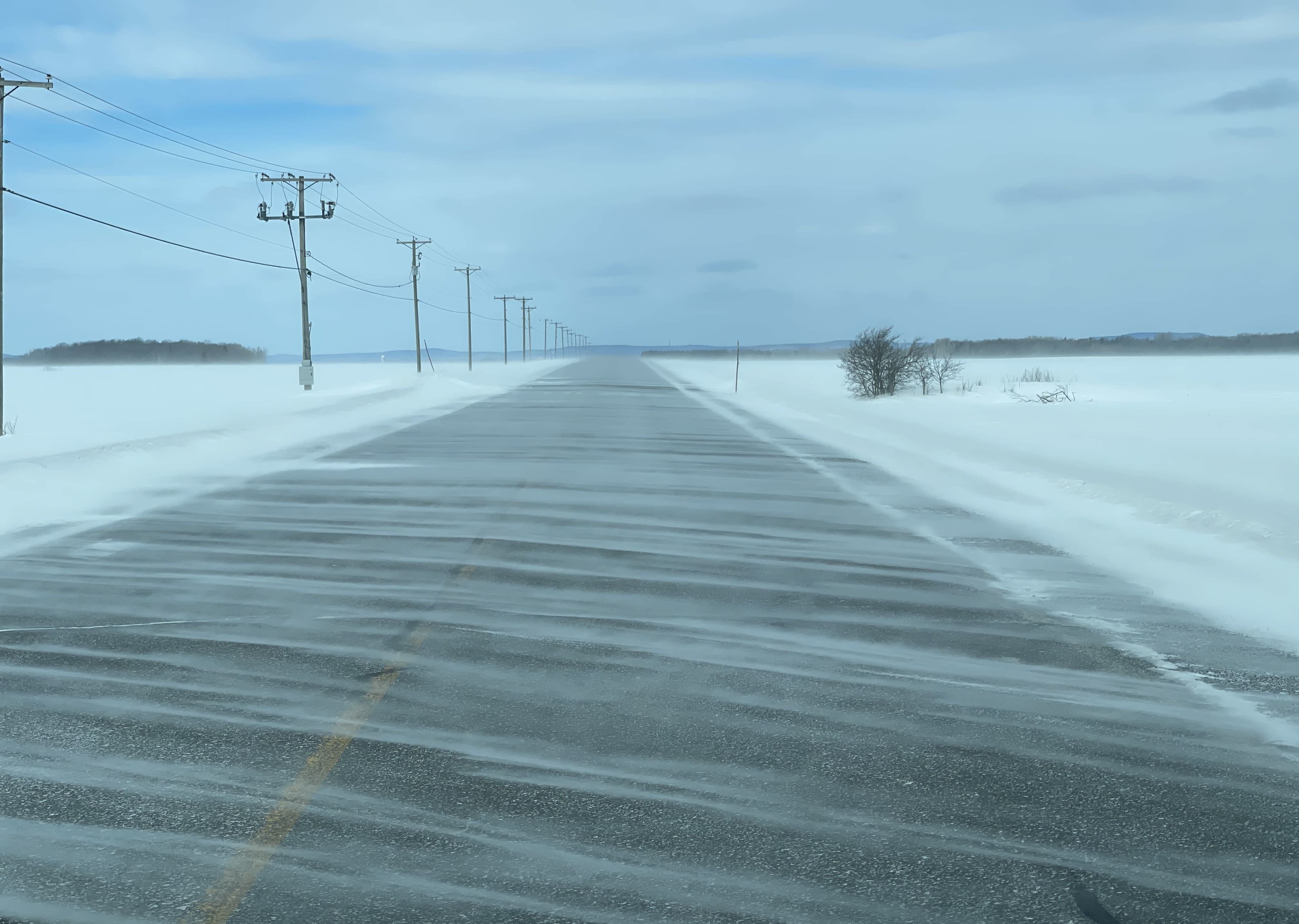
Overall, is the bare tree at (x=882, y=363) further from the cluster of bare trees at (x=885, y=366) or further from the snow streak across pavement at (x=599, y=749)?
the snow streak across pavement at (x=599, y=749)

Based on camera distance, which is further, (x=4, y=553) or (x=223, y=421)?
(x=223, y=421)

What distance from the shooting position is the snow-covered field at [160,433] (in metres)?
15.0

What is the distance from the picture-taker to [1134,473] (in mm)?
16719

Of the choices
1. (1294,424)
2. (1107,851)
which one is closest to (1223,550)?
(1107,851)

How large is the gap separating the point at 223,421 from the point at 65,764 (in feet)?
76.5

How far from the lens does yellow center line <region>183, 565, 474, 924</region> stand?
402 centimetres

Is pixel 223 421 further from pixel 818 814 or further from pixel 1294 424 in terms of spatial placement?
pixel 818 814

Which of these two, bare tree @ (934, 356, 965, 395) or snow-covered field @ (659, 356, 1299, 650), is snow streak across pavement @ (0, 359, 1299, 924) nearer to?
snow-covered field @ (659, 356, 1299, 650)

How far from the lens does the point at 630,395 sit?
48.9 meters

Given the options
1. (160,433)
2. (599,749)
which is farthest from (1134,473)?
(160,433)

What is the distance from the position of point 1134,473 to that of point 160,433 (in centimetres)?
1683

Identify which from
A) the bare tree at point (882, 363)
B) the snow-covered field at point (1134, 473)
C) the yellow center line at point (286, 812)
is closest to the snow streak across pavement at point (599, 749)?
the yellow center line at point (286, 812)

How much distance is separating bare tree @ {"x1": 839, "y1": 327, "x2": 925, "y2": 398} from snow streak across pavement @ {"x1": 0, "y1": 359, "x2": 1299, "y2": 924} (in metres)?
36.5

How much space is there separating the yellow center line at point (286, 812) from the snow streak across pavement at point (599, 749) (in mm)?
16
